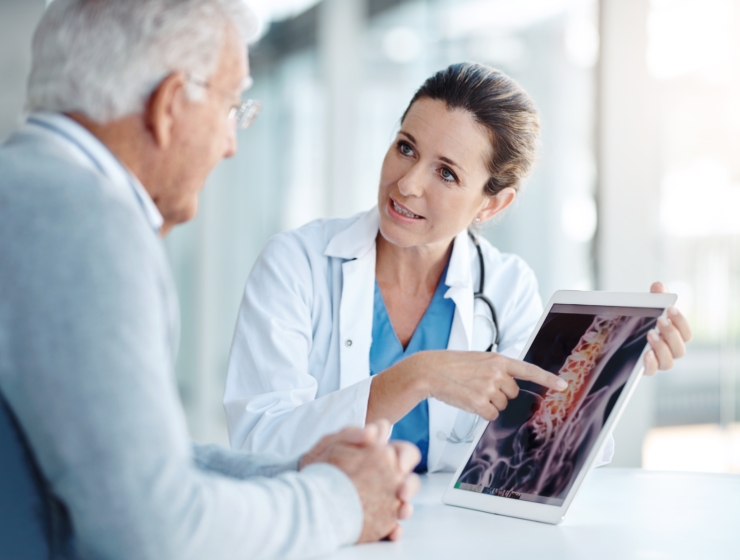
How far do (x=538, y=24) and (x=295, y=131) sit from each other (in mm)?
1276

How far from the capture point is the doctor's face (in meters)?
1.70

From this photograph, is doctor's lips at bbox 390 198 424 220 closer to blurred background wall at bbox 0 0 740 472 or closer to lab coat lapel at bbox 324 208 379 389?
lab coat lapel at bbox 324 208 379 389

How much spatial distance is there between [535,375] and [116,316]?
0.76 metres

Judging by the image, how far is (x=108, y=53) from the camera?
0.85 meters

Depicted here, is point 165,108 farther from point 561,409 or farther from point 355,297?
point 355,297

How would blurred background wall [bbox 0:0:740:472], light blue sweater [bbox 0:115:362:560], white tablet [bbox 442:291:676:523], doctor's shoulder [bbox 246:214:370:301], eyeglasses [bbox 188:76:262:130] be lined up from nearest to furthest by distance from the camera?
light blue sweater [bbox 0:115:362:560] → eyeglasses [bbox 188:76:262:130] → white tablet [bbox 442:291:676:523] → doctor's shoulder [bbox 246:214:370:301] → blurred background wall [bbox 0:0:740:472]

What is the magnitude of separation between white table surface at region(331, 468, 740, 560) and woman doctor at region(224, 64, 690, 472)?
11.2 inches

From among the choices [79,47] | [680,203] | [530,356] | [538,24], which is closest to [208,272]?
[538,24]

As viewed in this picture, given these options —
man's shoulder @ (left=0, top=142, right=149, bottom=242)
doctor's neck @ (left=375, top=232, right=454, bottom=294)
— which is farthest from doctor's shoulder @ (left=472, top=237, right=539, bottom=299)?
man's shoulder @ (left=0, top=142, right=149, bottom=242)

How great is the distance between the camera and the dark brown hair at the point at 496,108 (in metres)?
1.72

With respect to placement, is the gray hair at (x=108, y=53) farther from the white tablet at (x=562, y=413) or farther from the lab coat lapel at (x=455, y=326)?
the lab coat lapel at (x=455, y=326)

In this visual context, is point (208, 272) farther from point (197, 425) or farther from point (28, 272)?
point (28, 272)

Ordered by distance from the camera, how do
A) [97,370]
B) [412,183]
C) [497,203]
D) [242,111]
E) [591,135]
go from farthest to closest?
1. [591,135]
2. [497,203]
3. [412,183]
4. [242,111]
5. [97,370]

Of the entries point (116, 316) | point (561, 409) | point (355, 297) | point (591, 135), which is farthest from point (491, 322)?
point (591, 135)
